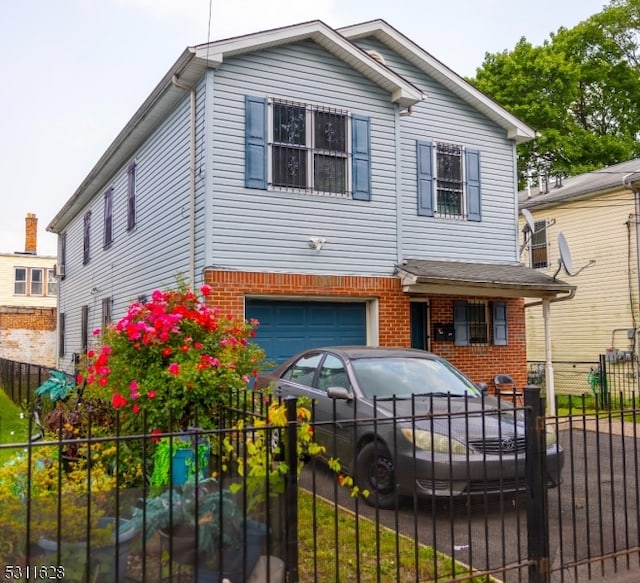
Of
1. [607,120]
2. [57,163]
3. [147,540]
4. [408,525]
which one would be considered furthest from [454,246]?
[607,120]

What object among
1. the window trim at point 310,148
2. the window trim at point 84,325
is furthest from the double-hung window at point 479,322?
the window trim at point 84,325

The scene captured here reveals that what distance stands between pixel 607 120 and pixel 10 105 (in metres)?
27.2

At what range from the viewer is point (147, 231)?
13.6 metres

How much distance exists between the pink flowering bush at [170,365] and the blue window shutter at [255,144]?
5.40 m

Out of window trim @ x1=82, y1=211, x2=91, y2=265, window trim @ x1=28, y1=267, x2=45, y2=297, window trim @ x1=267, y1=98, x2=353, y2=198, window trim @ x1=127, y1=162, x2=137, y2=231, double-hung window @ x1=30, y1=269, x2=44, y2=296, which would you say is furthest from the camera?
double-hung window @ x1=30, y1=269, x2=44, y2=296

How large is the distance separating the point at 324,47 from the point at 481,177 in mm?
4456

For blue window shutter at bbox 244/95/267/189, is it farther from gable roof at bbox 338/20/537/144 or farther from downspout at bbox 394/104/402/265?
gable roof at bbox 338/20/537/144

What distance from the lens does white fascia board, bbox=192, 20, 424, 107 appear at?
10.6 meters

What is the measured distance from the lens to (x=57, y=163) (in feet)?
71.8

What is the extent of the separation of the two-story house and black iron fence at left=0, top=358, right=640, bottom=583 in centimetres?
565

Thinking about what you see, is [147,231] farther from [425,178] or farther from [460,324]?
[460,324]

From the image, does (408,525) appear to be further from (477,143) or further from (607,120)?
(607,120)

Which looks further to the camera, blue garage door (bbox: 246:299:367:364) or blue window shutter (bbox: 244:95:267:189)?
blue garage door (bbox: 246:299:367:364)

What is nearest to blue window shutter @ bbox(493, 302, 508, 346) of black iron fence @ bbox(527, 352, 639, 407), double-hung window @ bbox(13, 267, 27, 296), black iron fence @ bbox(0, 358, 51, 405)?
black iron fence @ bbox(527, 352, 639, 407)
